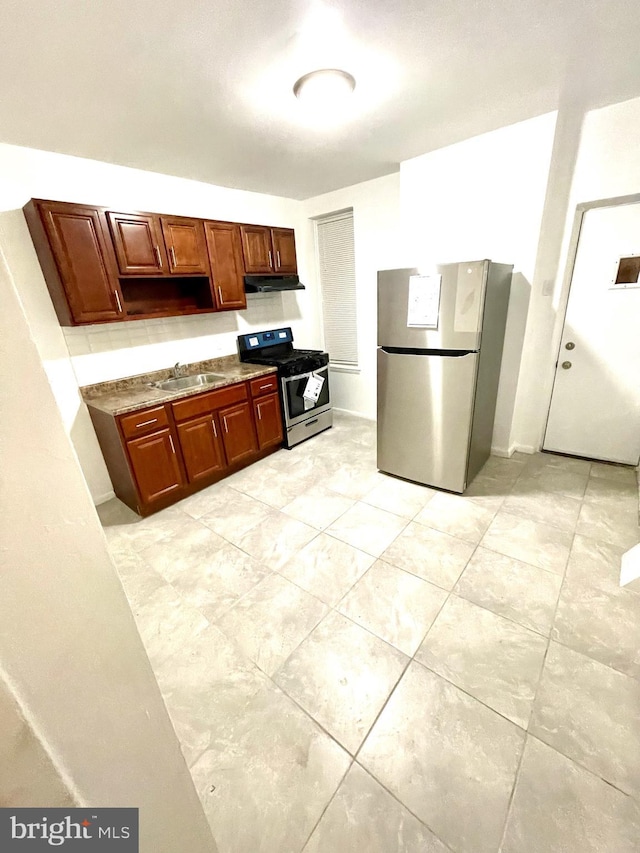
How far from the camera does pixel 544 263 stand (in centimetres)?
267

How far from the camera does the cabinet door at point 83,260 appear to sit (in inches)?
85.7

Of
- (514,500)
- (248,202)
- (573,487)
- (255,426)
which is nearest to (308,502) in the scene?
(255,426)

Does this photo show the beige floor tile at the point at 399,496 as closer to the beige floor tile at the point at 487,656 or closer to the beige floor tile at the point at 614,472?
the beige floor tile at the point at 487,656

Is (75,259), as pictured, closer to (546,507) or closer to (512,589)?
(512,589)

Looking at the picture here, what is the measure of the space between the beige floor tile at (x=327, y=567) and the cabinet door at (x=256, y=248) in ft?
8.65

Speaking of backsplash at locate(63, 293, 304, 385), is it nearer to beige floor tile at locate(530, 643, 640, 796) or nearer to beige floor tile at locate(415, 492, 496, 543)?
beige floor tile at locate(415, 492, 496, 543)

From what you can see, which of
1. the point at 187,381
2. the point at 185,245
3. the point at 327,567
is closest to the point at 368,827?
the point at 327,567

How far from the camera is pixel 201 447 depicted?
2.83 m

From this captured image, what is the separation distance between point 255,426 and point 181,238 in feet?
5.46

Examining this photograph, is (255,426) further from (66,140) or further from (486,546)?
(66,140)

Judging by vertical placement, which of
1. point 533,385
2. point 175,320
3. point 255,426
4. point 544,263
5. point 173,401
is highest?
point 544,263

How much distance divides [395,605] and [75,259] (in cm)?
288

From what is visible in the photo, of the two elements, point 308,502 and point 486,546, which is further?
point 308,502

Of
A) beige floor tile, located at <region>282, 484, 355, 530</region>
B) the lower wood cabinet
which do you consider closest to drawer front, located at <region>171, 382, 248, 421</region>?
the lower wood cabinet
